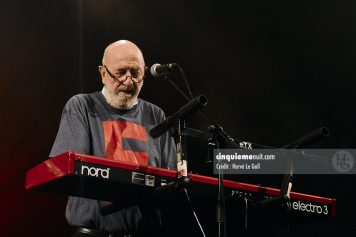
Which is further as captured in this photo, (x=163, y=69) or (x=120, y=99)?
(x=120, y=99)

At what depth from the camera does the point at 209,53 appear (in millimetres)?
4008

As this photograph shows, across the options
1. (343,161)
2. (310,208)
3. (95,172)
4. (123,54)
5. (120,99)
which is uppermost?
(123,54)

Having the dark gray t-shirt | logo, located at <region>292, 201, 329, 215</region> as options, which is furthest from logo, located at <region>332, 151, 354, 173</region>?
the dark gray t-shirt

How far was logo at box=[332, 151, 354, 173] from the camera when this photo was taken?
367 centimetres

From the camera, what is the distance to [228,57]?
4.04 metres

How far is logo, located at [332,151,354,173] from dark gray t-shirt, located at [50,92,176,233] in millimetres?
1500

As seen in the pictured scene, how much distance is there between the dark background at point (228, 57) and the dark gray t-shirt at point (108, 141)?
2.84ft

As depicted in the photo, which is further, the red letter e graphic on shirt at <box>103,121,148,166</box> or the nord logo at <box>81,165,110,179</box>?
the red letter e graphic on shirt at <box>103,121,148,166</box>

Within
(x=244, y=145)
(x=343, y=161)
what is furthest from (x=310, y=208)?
(x=343, y=161)

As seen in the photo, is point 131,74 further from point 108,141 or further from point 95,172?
point 95,172

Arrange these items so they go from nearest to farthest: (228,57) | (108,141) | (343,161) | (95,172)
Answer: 1. (95,172)
2. (108,141)
3. (343,161)
4. (228,57)

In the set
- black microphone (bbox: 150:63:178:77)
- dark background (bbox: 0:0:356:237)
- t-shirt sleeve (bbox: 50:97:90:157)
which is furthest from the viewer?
dark background (bbox: 0:0:356:237)

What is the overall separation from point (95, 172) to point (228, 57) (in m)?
2.35

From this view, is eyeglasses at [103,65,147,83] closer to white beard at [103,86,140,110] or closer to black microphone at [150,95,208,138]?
white beard at [103,86,140,110]
